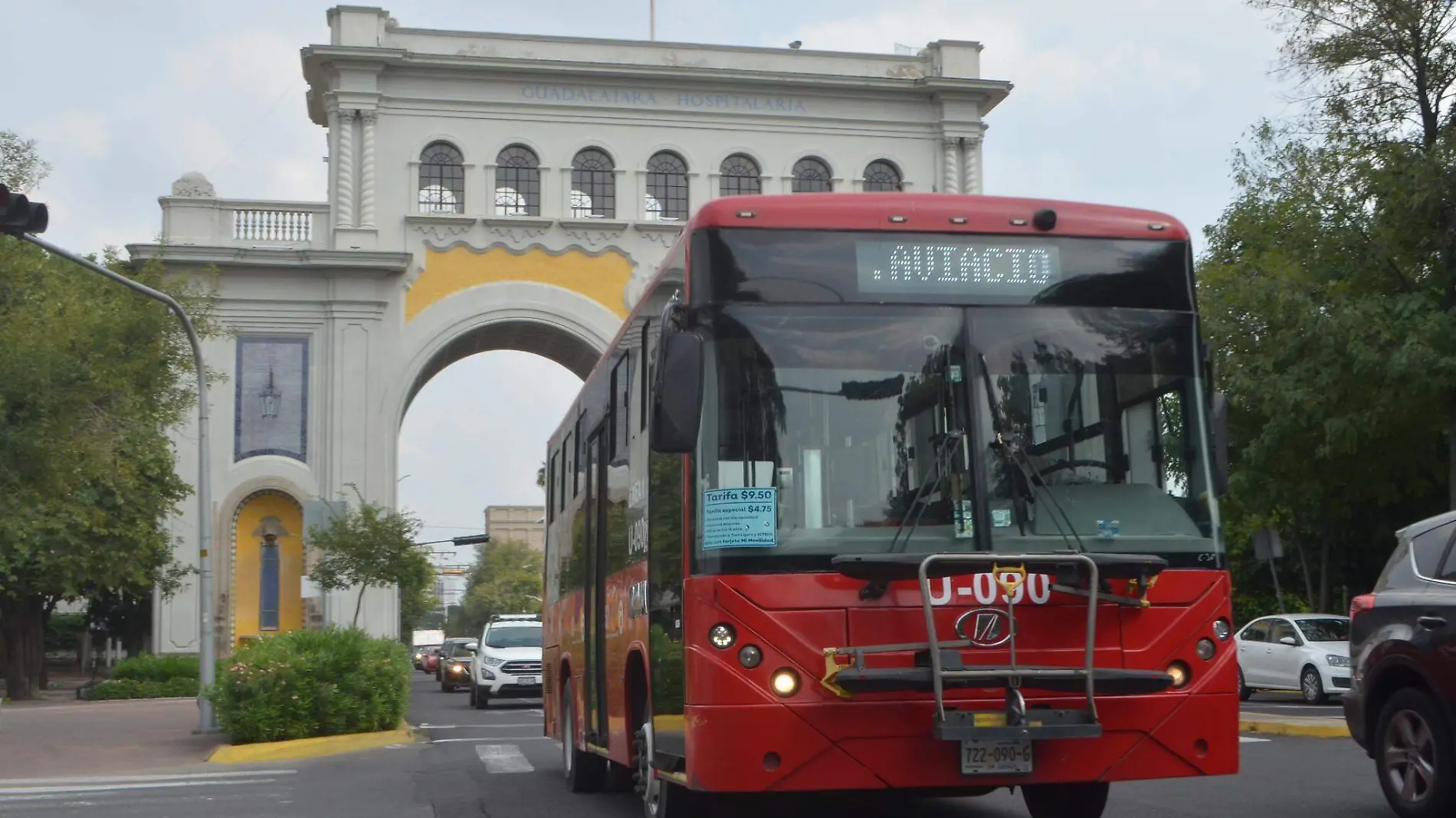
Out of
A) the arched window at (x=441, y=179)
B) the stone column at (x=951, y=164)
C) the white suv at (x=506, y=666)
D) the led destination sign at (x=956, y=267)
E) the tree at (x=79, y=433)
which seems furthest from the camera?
the stone column at (x=951, y=164)

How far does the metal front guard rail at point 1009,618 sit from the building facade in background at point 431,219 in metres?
36.9

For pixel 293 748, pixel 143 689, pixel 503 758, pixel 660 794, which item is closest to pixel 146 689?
pixel 143 689

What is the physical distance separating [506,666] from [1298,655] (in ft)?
45.9

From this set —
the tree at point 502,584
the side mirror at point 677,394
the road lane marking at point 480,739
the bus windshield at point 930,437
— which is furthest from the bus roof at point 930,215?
the tree at point 502,584

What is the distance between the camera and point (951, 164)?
4616 cm

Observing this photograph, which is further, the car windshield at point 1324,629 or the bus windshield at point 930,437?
the car windshield at point 1324,629

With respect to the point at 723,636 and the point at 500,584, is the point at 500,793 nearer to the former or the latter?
the point at 723,636

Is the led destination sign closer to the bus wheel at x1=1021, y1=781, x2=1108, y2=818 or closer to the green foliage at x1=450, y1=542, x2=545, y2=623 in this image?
the bus wheel at x1=1021, y1=781, x2=1108, y2=818

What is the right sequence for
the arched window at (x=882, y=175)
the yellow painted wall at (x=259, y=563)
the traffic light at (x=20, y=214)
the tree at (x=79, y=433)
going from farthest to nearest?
1. the arched window at (x=882, y=175)
2. the yellow painted wall at (x=259, y=563)
3. the tree at (x=79, y=433)
4. the traffic light at (x=20, y=214)

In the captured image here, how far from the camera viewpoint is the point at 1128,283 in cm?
882

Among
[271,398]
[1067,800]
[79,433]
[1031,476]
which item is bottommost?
[1067,800]

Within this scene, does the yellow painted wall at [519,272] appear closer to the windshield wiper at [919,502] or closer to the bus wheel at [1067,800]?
the bus wheel at [1067,800]

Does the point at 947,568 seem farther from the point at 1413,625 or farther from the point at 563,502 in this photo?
the point at 563,502

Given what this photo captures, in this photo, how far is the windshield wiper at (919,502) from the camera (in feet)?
25.9
